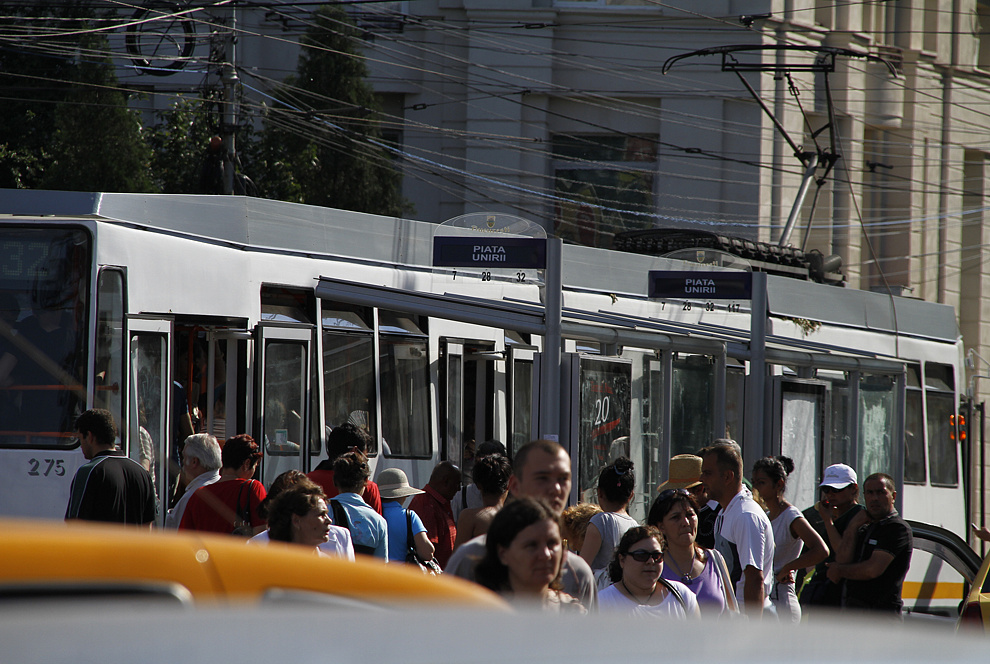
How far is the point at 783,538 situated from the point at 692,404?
3.84 metres

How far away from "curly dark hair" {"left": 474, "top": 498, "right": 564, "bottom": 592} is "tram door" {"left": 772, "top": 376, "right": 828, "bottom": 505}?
26.5 feet

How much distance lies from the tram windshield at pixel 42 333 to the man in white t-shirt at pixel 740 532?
430 cm

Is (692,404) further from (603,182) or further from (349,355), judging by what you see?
(603,182)

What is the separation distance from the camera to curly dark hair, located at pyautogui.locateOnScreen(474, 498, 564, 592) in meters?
3.75

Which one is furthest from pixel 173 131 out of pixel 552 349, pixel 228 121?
pixel 552 349

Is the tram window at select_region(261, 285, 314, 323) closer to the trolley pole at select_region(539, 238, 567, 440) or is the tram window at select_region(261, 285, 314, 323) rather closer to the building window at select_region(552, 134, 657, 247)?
the trolley pole at select_region(539, 238, 567, 440)

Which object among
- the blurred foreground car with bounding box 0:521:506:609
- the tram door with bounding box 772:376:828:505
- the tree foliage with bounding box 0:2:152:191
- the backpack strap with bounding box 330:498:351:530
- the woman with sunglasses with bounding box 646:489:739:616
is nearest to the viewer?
the blurred foreground car with bounding box 0:521:506:609

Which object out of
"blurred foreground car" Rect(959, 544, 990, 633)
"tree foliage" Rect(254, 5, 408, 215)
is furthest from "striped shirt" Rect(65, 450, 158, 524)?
"tree foliage" Rect(254, 5, 408, 215)

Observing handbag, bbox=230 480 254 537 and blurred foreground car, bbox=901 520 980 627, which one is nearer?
handbag, bbox=230 480 254 537

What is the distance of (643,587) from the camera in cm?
497

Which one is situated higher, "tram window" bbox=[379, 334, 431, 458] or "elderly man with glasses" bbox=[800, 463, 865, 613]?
"tram window" bbox=[379, 334, 431, 458]

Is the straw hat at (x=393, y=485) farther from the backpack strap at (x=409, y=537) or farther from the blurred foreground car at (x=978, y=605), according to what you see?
the blurred foreground car at (x=978, y=605)

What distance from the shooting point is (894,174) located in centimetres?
3797

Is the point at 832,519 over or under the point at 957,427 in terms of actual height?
under
